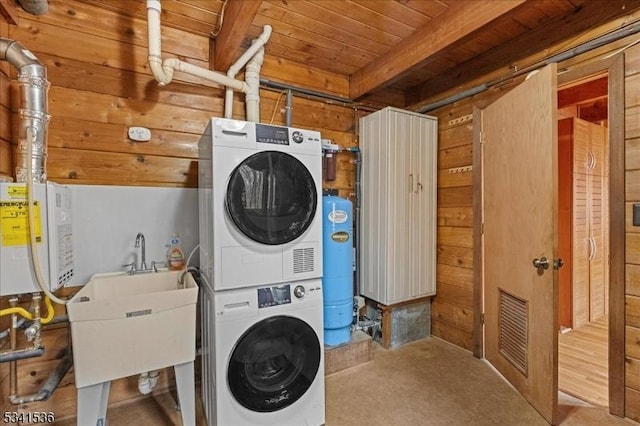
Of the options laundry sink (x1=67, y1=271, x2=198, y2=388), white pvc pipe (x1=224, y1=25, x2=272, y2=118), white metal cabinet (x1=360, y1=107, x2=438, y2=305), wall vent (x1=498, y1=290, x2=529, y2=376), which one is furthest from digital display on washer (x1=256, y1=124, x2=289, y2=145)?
wall vent (x1=498, y1=290, x2=529, y2=376)

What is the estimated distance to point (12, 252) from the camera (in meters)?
1.26

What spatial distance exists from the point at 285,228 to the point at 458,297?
1855mm

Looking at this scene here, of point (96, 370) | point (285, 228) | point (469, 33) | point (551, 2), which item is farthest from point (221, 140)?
point (551, 2)

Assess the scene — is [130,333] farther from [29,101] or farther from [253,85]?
[253,85]

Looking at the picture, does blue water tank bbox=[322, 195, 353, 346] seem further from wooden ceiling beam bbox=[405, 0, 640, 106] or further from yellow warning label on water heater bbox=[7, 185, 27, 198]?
yellow warning label on water heater bbox=[7, 185, 27, 198]

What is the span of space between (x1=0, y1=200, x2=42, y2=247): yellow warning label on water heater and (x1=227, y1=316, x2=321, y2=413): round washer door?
103cm

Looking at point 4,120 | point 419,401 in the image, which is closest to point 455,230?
point 419,401

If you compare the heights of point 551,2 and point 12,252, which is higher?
point 551,2

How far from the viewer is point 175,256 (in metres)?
1.98

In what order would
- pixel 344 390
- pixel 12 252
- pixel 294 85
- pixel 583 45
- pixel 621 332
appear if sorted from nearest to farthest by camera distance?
pixel 12 252, pixel 621 332, pixel 583 45, pixel 344 390, pixel 294 85

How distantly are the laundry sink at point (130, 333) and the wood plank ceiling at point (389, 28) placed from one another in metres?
1.57

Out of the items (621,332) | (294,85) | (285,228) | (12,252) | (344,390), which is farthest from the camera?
(294,85)

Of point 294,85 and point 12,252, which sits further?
point 294,85

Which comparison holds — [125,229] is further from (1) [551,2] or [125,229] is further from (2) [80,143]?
(1) [551,2]
